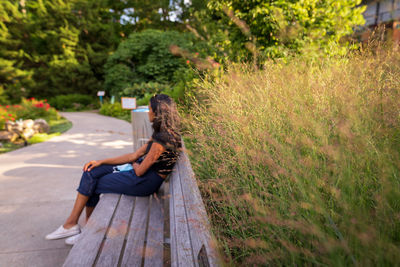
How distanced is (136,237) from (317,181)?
4.28 feet

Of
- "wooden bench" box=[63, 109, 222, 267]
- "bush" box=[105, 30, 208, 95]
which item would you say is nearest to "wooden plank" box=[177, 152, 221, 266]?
"wooden bench" box=[63, 109, 222, 267]

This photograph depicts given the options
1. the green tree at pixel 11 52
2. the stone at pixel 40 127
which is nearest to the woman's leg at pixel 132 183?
the stone at pixel 40 127

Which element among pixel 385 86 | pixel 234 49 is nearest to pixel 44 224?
pixel 385 86

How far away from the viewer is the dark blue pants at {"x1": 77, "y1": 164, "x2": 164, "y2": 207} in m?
2.42

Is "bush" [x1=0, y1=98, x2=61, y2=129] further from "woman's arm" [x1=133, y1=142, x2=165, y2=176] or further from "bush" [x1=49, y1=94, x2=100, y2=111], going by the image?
"woman's arm" [x1=133, y1=142, x2=165, y2=176]

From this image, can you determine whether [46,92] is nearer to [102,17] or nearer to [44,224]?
[102,17]

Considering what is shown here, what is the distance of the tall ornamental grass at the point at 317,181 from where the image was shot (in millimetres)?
835

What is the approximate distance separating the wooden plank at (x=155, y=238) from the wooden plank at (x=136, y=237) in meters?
0.04

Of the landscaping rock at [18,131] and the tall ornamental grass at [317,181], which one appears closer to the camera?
Answer: the tall ornamental grass at [317,181]

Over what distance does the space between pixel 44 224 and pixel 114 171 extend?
44.7 inches

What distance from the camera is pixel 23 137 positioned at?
7.51 metres

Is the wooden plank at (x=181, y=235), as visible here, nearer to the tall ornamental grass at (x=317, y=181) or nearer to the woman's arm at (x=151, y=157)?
the tall ornamental grass at (x=317, y=181)

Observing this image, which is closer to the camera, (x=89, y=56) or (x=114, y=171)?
(x=114, y=171)

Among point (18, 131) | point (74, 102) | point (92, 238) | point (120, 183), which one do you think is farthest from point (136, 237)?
point (74, 102)
